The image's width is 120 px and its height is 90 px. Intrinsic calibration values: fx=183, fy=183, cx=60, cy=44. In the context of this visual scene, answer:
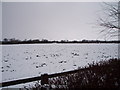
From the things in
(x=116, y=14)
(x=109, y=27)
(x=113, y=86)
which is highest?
(x=116, y=14)

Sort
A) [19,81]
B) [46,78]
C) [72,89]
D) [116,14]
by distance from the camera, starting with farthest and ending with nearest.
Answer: [116,14]
[46,78]
[19,81]
[72,89]

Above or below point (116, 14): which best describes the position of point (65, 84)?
below

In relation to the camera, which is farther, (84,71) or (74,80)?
(84,71)

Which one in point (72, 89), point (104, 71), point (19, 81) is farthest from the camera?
point (104, 71)

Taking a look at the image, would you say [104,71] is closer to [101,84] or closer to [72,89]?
[101,84]

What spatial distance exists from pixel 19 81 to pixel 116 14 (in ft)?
20.1

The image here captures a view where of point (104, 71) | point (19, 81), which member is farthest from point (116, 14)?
point (19, 81)

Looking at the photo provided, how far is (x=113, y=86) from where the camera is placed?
5836mm

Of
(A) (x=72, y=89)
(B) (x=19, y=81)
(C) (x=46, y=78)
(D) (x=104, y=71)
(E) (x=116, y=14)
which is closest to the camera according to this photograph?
(A) (x=72, y=89)

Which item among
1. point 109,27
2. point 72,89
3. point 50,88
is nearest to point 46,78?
point 50,88

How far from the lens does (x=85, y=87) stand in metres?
5.58

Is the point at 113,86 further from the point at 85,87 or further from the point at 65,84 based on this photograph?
the point at 65,84

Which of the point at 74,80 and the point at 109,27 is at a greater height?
the point at 109,27

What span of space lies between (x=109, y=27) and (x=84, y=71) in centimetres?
339
